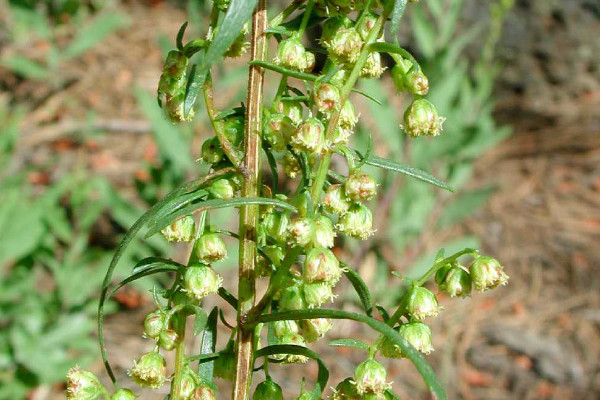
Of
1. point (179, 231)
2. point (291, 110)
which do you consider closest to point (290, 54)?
point (291, 110)

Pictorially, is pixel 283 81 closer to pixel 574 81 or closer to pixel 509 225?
pixel 509 225

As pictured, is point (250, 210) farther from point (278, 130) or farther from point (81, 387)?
point (81, 387)

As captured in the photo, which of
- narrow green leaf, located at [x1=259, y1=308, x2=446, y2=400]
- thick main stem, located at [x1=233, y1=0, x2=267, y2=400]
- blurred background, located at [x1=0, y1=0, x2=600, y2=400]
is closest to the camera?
narrow green leaf, located at [x1=259, y1=308, x2=446, y2=400]

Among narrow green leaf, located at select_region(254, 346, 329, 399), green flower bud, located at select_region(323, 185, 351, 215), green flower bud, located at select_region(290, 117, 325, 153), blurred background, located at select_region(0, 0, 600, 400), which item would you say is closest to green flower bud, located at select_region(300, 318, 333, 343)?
narrow green leaf, located at select_region(254, 346, 329, 399)

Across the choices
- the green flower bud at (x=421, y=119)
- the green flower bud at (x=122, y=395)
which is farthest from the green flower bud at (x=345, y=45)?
the green flower bud at (x=122, y=395)

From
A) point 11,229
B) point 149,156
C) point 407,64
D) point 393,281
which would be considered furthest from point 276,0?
point 407,64

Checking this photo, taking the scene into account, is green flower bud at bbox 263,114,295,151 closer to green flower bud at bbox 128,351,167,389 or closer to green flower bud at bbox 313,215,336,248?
green flower bud at bbox 313,215,336,248

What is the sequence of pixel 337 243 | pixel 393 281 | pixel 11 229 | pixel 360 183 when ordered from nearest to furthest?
pixel 360 183 < pixel 11 229 < pixel 393 281 < pixel 337 243
